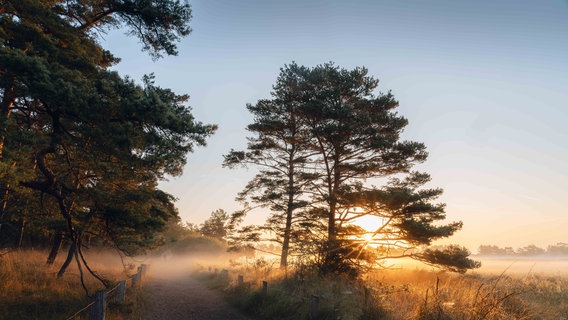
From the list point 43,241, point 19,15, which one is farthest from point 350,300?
point 43,241

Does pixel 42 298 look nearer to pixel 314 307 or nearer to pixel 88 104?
pixel 88 104

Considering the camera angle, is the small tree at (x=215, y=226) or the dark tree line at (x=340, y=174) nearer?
the dark tree line at (x=340, y=174)

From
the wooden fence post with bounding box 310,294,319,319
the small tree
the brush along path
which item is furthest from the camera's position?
the small tree

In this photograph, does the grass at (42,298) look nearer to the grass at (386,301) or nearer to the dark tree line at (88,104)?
the dark tree line at (88,104)

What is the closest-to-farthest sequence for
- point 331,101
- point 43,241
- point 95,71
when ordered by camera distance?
point 95,71 → point 331,101 → point 43,241

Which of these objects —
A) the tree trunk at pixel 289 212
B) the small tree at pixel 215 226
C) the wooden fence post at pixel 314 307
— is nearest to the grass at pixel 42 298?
the wooden fence post at pixel 314 307

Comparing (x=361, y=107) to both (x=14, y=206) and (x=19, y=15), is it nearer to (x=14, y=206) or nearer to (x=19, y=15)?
(x=19, y=15)

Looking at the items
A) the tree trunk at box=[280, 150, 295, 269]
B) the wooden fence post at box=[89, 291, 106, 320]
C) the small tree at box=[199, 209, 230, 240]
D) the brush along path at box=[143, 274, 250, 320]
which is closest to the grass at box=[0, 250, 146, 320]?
the brush along path at box=[143, 274, 250, 320]

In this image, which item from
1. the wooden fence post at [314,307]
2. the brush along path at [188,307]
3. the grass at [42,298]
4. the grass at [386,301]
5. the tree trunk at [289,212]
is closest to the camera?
the grass at [386,301]

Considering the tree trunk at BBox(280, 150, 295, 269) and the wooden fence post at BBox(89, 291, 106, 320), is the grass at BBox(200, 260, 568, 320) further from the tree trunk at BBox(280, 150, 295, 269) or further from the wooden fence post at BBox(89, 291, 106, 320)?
the wooden fence post at BBox(89, 291, 106, 320)

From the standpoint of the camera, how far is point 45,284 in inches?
412

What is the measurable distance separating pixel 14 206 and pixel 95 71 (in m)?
9.67

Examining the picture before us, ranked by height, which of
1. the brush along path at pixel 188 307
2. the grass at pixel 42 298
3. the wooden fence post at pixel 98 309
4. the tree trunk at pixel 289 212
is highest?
the tree trunk at pixel 289 212

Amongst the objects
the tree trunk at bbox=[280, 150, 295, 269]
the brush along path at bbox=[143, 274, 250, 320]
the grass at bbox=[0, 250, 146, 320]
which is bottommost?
the brush along path at bbox=[143, 274, 250, 320]
